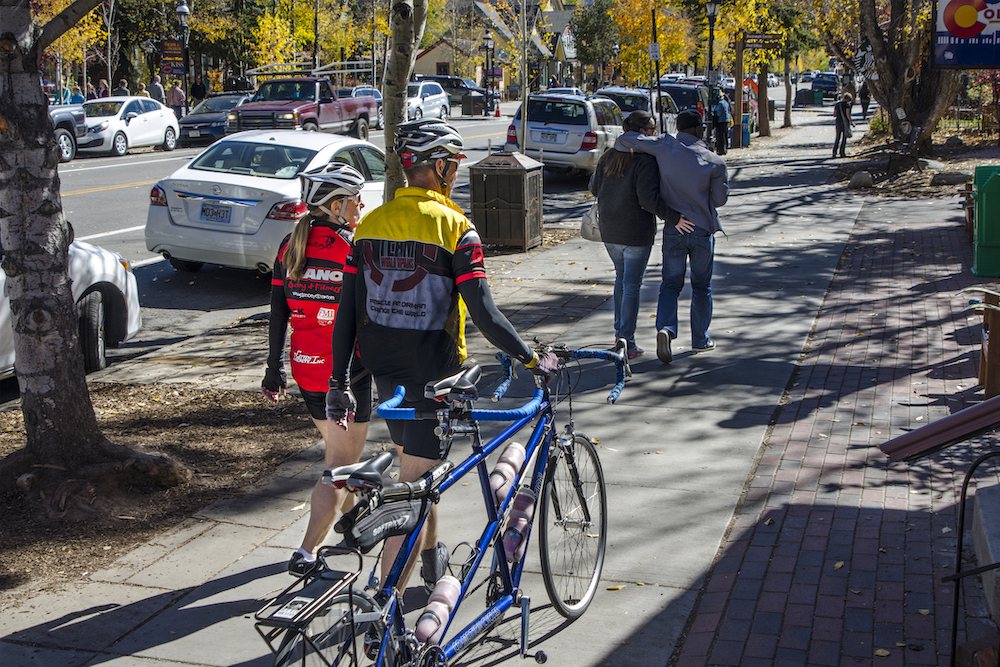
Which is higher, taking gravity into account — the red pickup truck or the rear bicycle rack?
the red pickup truck

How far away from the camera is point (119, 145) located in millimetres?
26688

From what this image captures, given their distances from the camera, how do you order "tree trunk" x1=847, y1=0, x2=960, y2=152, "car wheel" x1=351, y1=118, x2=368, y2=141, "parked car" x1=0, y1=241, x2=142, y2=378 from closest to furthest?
1. "parked car" x1=0, y1=241, x2=142, y2=378
2. "tree trunk" x1=847, y1=0, x2=960, y2=152
3. "car wheel" x1=351, y1=118, x2=368, y2=141

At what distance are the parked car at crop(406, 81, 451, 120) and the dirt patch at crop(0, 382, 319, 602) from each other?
32112mm

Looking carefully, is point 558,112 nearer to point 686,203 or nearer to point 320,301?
point 686,203

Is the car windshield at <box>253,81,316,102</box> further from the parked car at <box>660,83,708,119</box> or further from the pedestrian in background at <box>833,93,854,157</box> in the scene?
the pedestrian in background at <box>833,93,854,157</box>

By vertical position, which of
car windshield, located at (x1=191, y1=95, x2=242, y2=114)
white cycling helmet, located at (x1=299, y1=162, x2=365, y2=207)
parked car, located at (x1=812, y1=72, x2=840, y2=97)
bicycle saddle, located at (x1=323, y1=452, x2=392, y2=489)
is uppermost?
parked car, located at (x1=812, y1=72, x2=840, y2=97)

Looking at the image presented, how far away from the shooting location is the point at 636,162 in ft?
24.6

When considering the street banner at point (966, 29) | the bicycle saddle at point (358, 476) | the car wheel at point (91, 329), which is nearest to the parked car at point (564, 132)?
the street banner at point (966, 29)

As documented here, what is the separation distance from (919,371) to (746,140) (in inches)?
934

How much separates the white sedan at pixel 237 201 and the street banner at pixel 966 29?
9.40 meters

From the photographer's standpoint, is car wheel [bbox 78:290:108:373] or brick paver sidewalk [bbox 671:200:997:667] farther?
car wheel [bbox 78:290:108:373]

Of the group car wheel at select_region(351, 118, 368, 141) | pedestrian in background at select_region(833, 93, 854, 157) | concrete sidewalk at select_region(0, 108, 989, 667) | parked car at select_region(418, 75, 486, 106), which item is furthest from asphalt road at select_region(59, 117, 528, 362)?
parked car at select_region(418, 75, 486, 106)

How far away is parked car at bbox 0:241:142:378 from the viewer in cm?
790

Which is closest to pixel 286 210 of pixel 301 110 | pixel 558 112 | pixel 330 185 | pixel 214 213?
pixel 214 213
